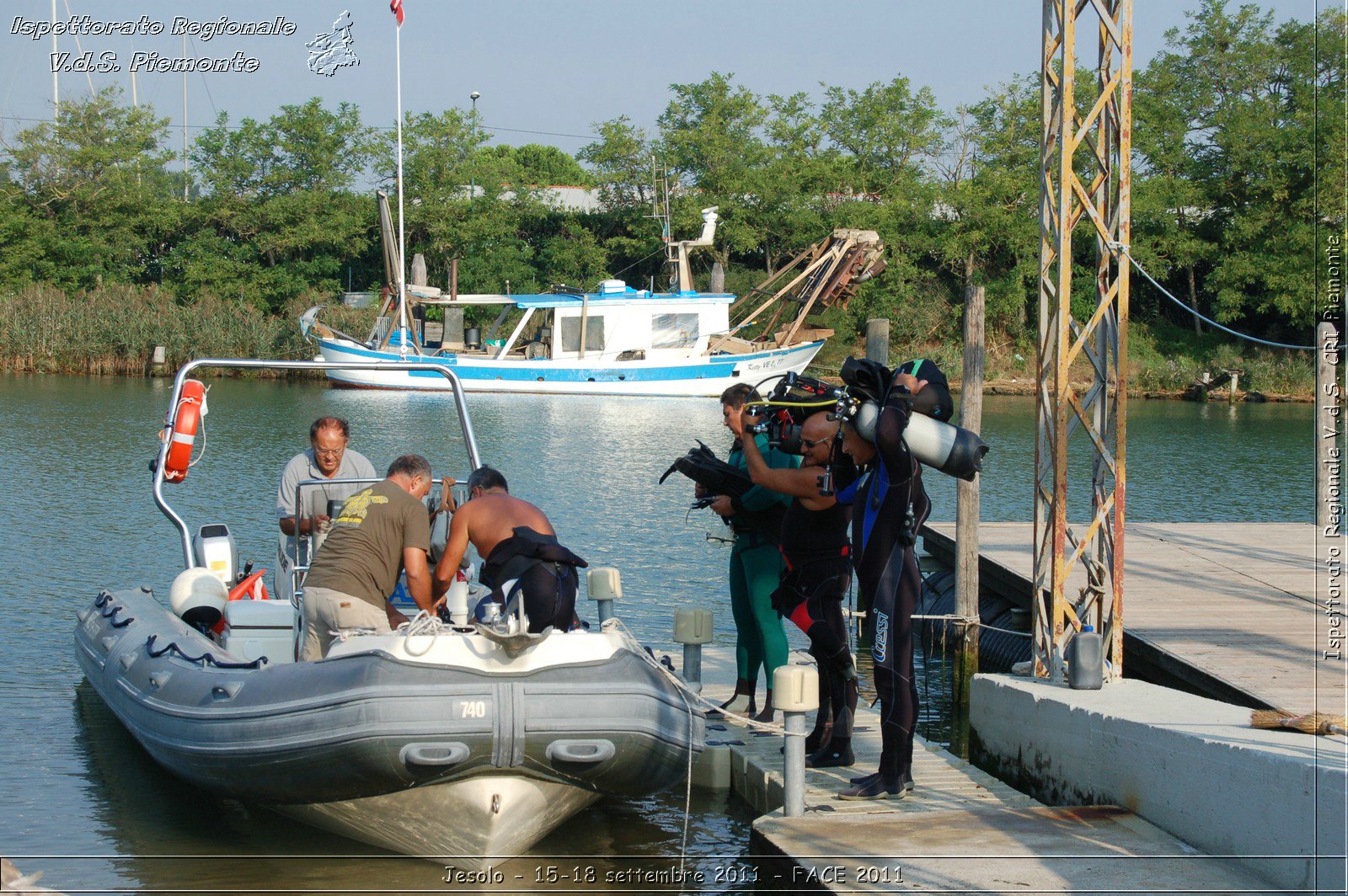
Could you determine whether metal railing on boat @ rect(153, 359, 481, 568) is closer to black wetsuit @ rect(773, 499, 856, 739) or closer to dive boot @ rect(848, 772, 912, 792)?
black wetsuit @ rect(773, 499, 856, 739)

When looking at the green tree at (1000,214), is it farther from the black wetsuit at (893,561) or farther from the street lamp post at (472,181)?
the black wetsuit at (893,561)

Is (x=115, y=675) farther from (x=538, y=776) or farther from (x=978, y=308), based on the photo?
(x=978, y=308)

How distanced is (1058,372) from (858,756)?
81.0 inches

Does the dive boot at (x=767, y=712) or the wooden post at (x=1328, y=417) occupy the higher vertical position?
the wooden post at (x=1328, y=417)

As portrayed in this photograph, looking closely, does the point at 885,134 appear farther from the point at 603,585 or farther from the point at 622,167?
the point at 603,585

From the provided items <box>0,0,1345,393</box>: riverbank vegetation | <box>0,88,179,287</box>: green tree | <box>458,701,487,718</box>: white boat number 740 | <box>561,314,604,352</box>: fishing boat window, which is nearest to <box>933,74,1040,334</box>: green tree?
<box>0,0,1345,393</box>: riverbank vegetation

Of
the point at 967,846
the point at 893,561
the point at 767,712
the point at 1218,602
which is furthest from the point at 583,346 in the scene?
the point at 967,846

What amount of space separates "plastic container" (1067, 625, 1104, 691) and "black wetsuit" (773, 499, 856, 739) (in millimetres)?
1012

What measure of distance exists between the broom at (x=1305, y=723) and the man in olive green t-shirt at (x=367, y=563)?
134 inches

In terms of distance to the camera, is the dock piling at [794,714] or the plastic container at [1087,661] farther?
the plastic container at [1087,661]

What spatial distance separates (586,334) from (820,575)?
95.9 ft

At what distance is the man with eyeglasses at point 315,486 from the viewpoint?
7152 millimetres

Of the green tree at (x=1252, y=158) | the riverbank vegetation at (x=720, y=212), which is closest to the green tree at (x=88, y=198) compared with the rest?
the riverbank vegetation at (x=720, y=212)

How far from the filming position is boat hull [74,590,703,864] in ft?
16.7
